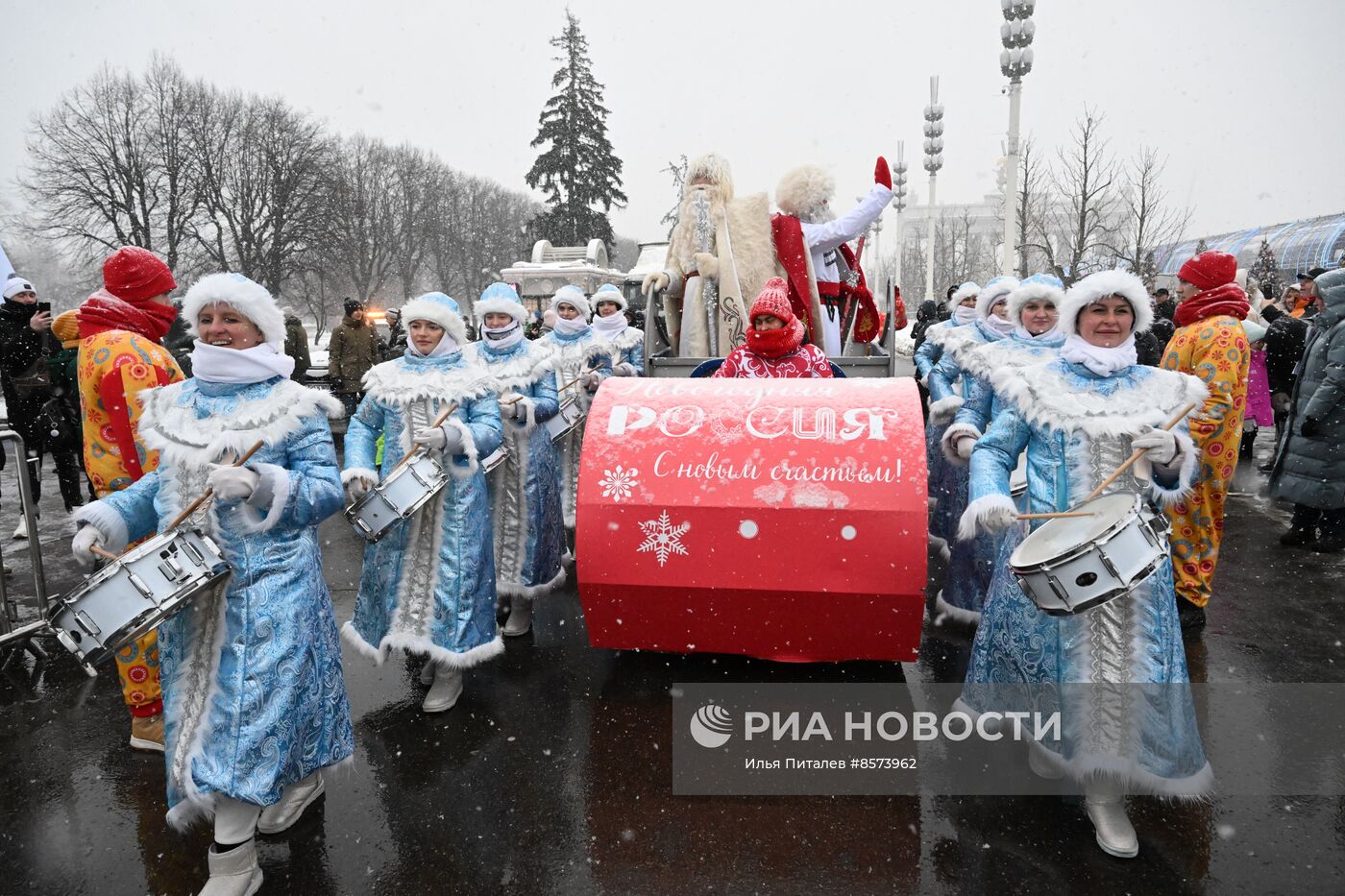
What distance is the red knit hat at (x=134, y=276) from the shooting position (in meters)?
3.62

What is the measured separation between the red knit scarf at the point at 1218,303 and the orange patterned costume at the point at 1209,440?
0.15 ft

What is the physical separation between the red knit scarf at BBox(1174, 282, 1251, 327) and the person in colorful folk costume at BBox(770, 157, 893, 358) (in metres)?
2.07

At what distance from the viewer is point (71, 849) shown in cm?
303

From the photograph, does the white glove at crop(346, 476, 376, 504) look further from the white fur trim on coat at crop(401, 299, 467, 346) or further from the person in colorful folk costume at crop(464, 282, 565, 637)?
the person in colorful folk costume at crop(464, 282, 565, 637)

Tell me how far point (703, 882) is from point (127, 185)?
31996mm

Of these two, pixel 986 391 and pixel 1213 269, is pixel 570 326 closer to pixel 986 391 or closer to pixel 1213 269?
pixel 986 391

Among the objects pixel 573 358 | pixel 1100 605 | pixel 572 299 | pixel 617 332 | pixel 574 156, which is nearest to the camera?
pixel 1100 605

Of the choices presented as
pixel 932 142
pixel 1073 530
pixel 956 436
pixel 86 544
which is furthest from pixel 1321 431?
pixel 932 142

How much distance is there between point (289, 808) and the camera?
10.2 ft

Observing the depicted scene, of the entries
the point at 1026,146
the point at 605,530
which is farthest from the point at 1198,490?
the point at 1026,146

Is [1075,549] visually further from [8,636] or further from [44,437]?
[44,437]

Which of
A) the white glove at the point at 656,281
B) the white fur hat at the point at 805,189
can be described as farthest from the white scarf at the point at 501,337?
the white fur hat at the point at 805,189

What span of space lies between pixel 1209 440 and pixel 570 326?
5152 mm

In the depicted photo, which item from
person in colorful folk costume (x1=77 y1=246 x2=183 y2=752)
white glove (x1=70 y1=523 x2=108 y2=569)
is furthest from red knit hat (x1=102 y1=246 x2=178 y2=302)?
white glove (x1=70 y1=523 x2=108 y2=569)
